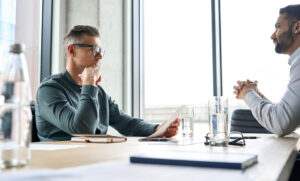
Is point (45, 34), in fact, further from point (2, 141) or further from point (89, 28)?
point (2, 141)

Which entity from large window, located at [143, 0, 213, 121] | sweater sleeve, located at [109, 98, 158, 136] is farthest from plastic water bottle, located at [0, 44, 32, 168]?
large window, located at [143, 0, 213, 121]

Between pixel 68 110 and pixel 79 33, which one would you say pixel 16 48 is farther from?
pixel 79 33

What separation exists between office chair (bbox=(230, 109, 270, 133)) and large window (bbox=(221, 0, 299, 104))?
1.08m

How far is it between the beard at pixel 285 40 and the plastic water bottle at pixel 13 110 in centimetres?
201

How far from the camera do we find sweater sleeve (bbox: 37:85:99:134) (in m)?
1.54

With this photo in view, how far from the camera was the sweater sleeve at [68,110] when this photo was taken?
1.54m

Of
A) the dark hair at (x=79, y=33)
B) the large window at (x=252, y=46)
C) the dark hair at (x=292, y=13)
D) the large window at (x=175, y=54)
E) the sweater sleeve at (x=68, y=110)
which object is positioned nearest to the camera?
the sweater sleeve at (x=68, y=110)

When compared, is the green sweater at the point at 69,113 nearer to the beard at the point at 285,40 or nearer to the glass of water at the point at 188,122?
the glass of water at the point at 188,122

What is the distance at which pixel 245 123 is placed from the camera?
2.32 m

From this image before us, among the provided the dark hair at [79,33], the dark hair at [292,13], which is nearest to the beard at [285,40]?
the dark hair at [292,13]

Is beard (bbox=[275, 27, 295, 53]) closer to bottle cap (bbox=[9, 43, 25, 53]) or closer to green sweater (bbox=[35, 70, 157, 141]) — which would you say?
green sweater (bbox=[35, 70, 157, 141])

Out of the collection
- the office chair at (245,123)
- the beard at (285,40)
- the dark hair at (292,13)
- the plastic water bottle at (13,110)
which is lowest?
the office chair at (245,123)

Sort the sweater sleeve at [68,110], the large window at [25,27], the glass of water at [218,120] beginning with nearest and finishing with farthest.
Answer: the glass of water at [218,120]
the sweater sleeve at [68,110]
the large window at [25,27]

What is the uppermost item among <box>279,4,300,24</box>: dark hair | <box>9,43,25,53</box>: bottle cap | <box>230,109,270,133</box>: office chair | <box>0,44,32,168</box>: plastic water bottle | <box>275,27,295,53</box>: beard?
<box>279,4,300,24</box>: dark hair
